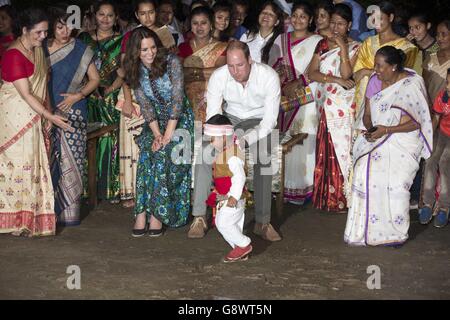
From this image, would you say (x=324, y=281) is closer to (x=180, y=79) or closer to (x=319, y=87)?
(x=180, y=79)

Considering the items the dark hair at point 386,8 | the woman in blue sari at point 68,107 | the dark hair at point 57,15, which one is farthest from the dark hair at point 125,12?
the dark hair at point 386,8

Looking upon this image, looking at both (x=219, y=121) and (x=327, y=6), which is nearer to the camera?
(x=219, y=121)

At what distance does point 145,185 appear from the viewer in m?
6.79

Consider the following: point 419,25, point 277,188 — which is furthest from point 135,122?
point 419,25

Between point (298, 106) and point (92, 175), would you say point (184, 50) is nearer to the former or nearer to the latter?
point (298, 106)

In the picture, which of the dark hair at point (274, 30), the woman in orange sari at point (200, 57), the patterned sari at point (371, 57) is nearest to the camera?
the patterned sari at point (371, 57)

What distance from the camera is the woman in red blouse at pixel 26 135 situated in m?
6.47

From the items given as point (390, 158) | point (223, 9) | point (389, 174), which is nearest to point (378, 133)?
point (390, 158)

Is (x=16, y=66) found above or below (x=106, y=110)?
above

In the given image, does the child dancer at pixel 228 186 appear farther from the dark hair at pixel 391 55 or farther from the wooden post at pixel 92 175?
the wooden post at pixel 92 175

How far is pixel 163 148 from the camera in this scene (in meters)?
6.69

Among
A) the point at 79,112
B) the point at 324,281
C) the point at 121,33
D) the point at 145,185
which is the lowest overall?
the point at 324,281

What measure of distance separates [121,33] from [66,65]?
1.15m

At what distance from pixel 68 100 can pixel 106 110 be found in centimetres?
80
